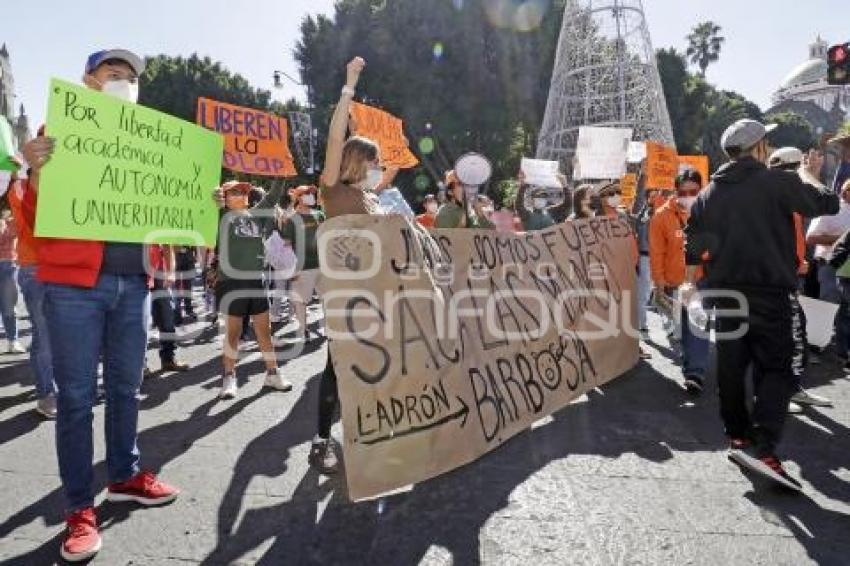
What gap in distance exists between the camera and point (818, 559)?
272cm

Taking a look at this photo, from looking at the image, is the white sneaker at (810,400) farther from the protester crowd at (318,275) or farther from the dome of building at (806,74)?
the dome of building at (806,74)

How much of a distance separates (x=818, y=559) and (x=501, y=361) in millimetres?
1919

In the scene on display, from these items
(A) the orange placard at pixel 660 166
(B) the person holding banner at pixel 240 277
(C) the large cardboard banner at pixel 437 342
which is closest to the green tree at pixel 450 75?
(A) the orange placard at pixel 660 166

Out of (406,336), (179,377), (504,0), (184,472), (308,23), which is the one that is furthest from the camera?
(308,23)

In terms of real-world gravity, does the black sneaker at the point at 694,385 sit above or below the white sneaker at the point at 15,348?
above

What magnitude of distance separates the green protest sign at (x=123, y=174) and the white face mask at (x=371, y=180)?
79cm

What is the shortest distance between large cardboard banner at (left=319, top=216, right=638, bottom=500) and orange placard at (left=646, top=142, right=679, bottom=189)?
16.5 ft

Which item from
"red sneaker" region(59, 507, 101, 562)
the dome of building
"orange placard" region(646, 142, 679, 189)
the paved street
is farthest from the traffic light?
the dome of building

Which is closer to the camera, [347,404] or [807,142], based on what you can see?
[347,404]

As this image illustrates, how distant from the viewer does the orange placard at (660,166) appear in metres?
9.44

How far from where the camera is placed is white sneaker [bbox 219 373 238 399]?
557 cm

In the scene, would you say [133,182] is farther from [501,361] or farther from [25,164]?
[501,361]

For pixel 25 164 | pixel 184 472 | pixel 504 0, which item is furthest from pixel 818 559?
pixel 504 0

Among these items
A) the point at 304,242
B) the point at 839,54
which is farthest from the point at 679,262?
the point at 839,54
